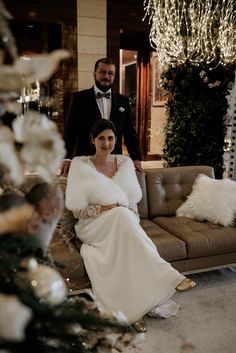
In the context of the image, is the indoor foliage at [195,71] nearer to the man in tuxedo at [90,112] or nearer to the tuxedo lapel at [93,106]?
the man in tuxedo at [90,112]

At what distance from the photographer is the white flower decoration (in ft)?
1.73

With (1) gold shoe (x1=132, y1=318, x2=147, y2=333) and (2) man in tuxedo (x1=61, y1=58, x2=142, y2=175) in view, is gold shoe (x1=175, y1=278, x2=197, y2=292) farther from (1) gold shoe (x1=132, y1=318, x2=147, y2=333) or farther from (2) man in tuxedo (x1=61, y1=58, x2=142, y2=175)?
(2) man in tuxedo (x1=61, y1=58, x2=142, y2=175)

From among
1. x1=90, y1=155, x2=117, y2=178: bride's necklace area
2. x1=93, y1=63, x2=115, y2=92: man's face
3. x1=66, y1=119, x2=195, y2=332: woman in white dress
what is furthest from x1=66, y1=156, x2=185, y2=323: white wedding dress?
x1=93, y1=63, x2=115, y2=92: man's face

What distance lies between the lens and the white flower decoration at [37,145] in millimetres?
529

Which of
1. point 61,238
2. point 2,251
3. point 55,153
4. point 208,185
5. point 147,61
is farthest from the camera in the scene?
point 147,61

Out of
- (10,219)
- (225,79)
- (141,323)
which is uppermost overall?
(225,79)

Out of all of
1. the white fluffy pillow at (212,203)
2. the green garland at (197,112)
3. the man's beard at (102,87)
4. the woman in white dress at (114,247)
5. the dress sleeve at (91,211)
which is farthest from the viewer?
the green garland at (197,112)

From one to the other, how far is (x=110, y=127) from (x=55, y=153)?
6.44 ft

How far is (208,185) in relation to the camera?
300cm

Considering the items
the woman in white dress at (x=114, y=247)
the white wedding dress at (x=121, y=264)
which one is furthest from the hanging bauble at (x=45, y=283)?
the white wedding dress at (x=121, y=264)

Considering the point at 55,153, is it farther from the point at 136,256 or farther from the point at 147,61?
the point at 147,61

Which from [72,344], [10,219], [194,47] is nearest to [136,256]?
[72,344]

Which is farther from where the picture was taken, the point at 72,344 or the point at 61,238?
the point at 61,238

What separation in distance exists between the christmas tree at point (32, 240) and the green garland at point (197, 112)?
14.3 feet
